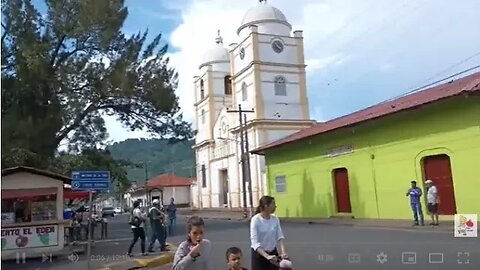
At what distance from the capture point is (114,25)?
21906mm

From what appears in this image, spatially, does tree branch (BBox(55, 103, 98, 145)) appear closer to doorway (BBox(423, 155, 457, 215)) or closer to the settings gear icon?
doorway (BBox(423, 155, 457, 215))

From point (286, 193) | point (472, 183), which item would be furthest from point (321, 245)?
point (286, 193)

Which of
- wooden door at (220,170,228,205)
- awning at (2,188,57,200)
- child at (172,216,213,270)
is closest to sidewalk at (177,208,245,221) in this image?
wooden door at (220,170,228,205)

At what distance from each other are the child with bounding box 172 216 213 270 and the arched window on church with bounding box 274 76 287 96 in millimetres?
41914

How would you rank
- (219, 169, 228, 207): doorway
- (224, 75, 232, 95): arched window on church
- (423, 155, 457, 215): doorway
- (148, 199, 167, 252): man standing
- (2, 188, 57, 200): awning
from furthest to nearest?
(224, 75, 232, 95): arched window on church < (219, 169, 228, 207): doorway < (423, 155, 457, 215): doorway < (148, 199, 167, 252): man standing < (2, 188, 57, 200): awning

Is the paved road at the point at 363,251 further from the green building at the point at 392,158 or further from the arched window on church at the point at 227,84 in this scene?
the arched window on church at the point at 227,84

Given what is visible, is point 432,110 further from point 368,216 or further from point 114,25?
point 114,25

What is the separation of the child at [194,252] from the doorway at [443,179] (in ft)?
53.6

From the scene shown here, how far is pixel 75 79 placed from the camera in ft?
69.4

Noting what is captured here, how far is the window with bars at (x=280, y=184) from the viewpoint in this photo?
3111 cm

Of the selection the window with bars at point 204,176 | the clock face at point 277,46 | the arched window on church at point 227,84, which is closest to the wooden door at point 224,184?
the window with bars at point 204,176

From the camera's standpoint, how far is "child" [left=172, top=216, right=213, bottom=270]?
4379 mm

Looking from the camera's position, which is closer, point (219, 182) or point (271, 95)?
point (271, 95)

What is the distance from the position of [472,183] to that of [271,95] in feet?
94.6
